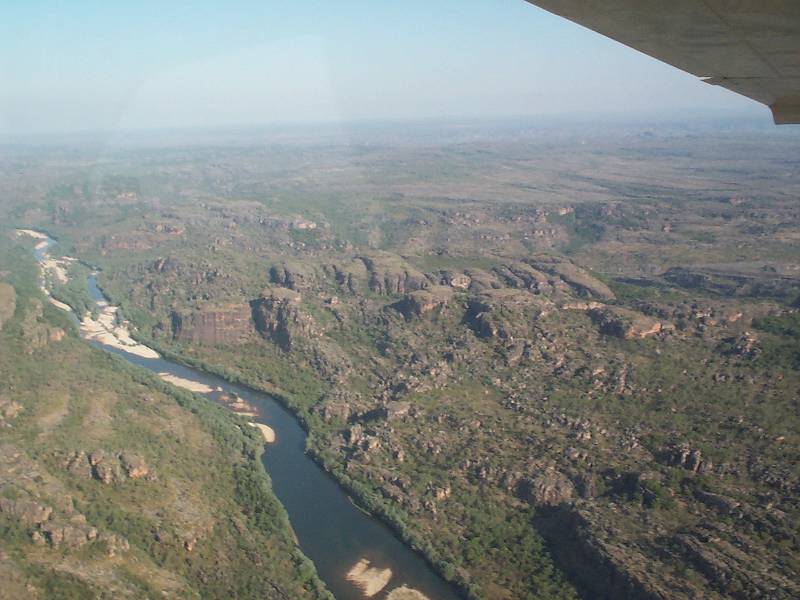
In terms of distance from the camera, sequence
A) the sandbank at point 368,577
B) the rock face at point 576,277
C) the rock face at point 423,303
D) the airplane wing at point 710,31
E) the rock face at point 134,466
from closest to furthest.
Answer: the airplane wing at point 710,31 < the sandbank at point 368,577 < the rock face at point 134,466 < the rock face at point 423,303 < the rock face at point 576,277

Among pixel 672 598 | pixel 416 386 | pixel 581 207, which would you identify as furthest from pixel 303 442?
pixel 581 207

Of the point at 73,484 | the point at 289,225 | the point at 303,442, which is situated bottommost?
the point at 303,442

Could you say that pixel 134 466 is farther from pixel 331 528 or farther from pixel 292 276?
pixel 292 276

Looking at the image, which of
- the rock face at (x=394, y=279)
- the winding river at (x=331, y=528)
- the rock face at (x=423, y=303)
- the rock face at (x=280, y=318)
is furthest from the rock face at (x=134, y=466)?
the rock face at (x=394, y=279)

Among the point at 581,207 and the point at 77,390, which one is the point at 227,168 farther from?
the point at 77,390

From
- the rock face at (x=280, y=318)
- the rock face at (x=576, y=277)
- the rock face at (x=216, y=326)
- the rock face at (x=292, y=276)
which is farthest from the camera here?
the rock face at (x=292, y=276)

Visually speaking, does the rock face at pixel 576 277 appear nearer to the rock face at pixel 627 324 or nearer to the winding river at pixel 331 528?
the rock face at pixel 627 324

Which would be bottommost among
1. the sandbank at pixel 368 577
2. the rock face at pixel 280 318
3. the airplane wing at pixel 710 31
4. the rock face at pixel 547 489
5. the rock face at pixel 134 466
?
the sandbank at pixel 368 577
